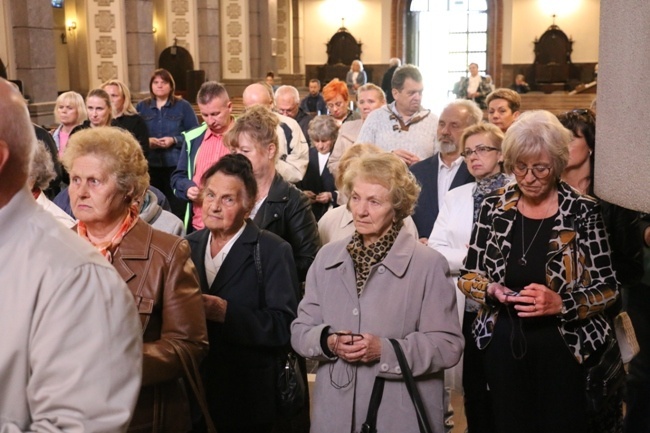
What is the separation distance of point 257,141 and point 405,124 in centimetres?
204

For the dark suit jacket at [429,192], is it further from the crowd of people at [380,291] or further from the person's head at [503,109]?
the person's head at [503,109]

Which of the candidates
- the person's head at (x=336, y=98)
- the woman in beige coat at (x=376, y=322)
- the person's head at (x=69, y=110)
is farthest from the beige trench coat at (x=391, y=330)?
the person's head at (x=336, y=98)

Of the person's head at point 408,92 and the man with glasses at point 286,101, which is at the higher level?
the person's head at point 408,92

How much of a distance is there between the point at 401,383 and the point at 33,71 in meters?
9.72

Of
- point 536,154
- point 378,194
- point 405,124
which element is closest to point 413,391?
point 378,194

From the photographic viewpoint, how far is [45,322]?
60.9 inches

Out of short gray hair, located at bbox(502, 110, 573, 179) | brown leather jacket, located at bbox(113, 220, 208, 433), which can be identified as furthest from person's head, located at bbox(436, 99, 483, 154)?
brown leather jacket, located at bbox(113, 220, 208, 433)

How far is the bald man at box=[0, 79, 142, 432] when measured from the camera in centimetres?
155

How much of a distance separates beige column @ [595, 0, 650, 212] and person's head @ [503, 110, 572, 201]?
1.54 metres

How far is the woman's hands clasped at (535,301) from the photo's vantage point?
3.11 meters

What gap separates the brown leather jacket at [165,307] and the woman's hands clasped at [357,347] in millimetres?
524

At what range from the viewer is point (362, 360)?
119 inches

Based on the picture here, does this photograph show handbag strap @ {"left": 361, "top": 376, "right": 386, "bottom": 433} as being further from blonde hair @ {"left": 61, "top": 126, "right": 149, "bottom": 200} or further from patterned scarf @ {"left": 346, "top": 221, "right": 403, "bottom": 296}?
blonde hair @ {"left": 61, "top": 126, "right": 149, "bottom": 200}

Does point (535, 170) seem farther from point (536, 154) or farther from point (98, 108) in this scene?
point (98, 108)
